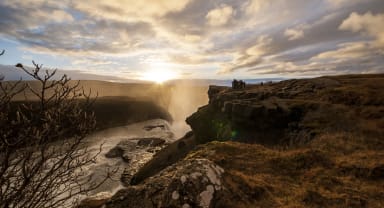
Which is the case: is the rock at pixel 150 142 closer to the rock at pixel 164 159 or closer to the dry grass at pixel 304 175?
the rock at pixel 164 159

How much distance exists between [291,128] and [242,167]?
21065 mm

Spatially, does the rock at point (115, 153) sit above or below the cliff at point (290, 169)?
below

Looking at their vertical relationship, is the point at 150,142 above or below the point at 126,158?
above

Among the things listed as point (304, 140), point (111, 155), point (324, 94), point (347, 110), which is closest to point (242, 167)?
point (304, 140)

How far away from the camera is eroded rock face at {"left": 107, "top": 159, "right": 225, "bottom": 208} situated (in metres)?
13.5

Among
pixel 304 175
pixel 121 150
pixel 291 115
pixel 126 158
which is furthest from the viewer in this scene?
pixel 121 150

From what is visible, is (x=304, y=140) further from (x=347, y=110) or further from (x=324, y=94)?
(x=324, y=94)

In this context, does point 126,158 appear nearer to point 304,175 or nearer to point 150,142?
point 150,142

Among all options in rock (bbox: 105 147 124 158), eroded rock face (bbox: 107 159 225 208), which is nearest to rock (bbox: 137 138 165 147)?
rock (bbox: 105 147 124 158)

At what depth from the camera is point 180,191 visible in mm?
13742

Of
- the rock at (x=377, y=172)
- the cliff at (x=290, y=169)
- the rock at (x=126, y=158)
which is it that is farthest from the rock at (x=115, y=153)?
the rock at (x=377, y=172)

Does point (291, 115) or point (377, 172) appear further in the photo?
point (291, 115)

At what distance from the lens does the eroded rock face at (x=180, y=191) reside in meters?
13.5

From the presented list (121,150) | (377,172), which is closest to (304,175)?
(377,172)
